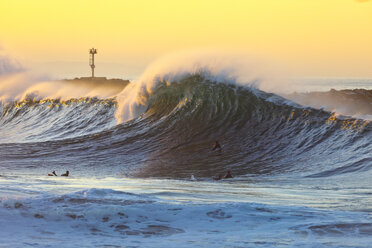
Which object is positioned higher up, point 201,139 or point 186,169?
point 201,139

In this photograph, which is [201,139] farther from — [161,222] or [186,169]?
[161,222]

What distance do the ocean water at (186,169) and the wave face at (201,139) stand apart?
0.05 m

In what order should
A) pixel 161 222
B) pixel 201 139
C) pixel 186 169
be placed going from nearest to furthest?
pixel 161 222 < pixel 186 169 < pixel 201 139

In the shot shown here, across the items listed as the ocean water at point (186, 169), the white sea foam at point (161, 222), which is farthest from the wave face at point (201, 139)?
the white sea foam at point (161, 222)

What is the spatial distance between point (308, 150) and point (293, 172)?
2.31m

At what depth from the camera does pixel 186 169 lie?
593 inches

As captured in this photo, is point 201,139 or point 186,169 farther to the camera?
point 201,139

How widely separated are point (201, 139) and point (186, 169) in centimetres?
382

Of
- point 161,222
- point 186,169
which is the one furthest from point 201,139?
point 161,222

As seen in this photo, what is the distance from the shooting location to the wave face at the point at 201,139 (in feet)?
49.1

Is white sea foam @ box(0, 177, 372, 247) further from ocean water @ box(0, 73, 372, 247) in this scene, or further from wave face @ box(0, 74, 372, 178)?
wave face @ box(0, 74, 372, 178)

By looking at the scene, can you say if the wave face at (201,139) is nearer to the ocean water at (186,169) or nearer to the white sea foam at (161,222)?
the ocean water at (186,169)

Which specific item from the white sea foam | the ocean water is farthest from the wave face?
the white sea foam

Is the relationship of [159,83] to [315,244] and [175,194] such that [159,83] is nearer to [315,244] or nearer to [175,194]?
[175,194]
